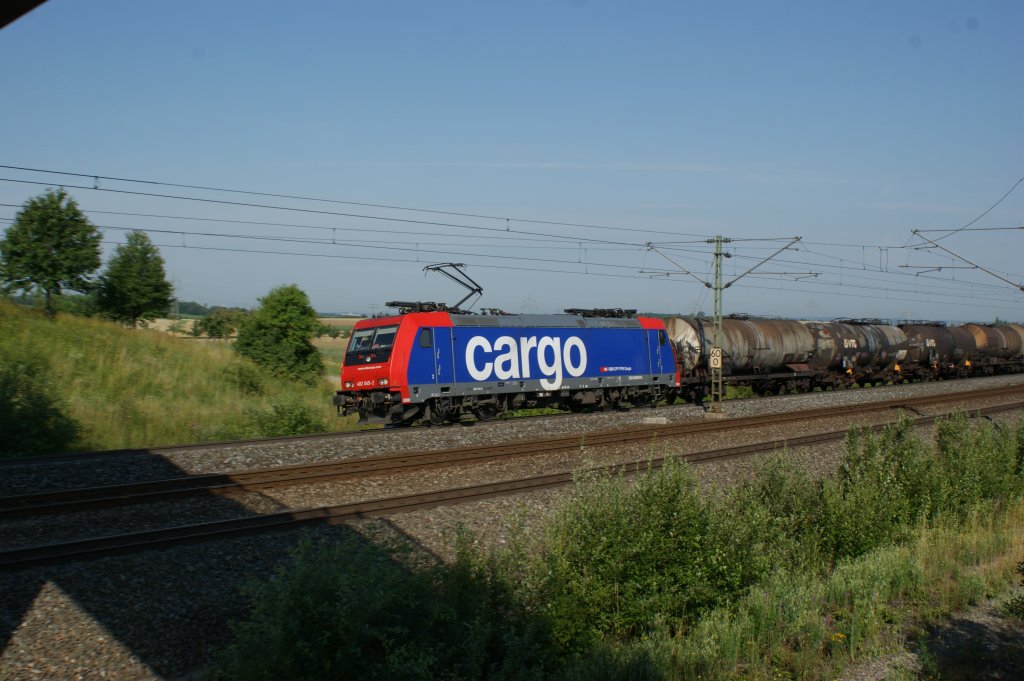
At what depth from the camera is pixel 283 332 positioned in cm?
3641

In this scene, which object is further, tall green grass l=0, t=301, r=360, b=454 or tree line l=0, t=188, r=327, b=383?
tree line l=0, t=188, r=327, b=383

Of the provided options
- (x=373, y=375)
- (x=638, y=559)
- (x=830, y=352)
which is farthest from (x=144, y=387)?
(x=830, y=352)

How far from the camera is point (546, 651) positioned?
747 centimetres

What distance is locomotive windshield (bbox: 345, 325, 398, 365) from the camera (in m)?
21.1

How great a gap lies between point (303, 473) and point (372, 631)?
8.55 m

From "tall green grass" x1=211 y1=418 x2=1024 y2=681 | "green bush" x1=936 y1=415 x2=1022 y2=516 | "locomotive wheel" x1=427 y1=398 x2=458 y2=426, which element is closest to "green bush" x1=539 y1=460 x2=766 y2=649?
"tall green grass" x1=211 y1=418 x2=1024 y2=681

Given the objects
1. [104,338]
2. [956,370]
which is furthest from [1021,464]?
[956,370]

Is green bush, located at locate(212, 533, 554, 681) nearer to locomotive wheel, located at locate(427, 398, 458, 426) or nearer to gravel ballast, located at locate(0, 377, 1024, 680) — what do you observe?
gravel ballast, located at locate(0, 377, 1024, 680)

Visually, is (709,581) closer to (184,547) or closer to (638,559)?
(638,559)

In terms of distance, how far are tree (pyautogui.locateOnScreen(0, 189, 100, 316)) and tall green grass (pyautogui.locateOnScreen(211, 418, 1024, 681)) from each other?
97.0 ft

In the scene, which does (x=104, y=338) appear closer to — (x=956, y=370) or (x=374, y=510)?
(x=374, y=510)

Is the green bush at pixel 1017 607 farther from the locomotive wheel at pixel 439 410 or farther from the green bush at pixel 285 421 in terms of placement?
the green bush at pixel 285 421

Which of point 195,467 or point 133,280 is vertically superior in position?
point 133,280

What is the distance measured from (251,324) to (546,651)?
32.1 meters
